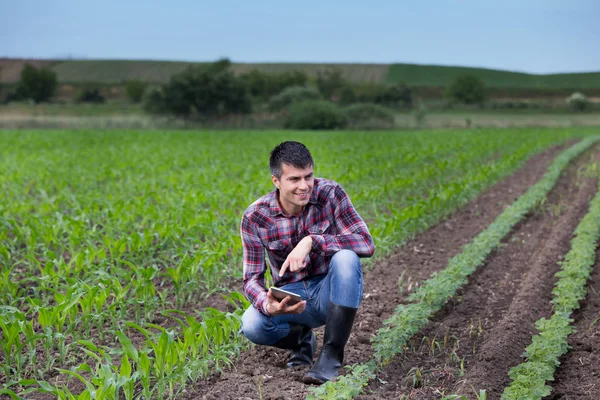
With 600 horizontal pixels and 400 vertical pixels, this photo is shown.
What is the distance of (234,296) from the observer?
506 cm

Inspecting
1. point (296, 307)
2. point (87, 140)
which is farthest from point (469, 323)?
point (87, 140)

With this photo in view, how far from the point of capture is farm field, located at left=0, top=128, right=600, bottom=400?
14.3 ft

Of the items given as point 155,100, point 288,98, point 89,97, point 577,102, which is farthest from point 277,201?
point 577,102

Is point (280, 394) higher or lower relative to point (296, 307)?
lower

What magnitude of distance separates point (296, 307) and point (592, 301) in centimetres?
373

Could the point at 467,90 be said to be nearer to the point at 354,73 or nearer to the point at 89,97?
the point at 354,73

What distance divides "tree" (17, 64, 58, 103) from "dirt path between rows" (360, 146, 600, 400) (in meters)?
78.0

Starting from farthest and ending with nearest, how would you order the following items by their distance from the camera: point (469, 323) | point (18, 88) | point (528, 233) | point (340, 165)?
point (18, 88) < point (340, 165) < point (528, 233) < point (469, 323)

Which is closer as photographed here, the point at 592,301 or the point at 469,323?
the point at 469,323

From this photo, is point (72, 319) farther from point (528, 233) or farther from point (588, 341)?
point (528, 233)

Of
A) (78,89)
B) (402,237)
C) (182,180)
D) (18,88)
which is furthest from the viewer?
(78,89)

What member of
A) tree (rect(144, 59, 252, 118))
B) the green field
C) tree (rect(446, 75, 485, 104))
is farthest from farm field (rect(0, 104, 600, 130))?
the green field

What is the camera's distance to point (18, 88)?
77688 mm

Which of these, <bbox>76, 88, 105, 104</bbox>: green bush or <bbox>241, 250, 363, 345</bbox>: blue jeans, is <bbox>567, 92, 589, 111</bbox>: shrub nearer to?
<bbox>76, 88, 105, 104</bbox>: green bush
